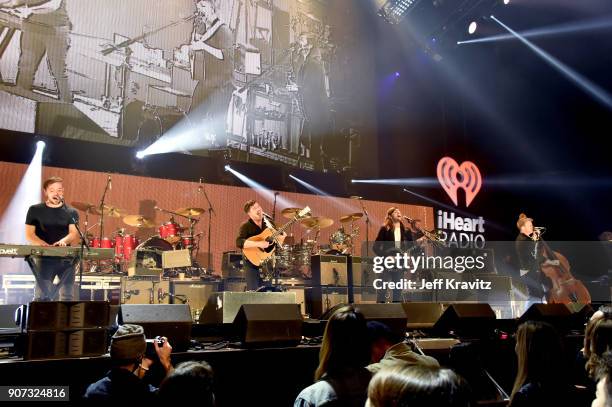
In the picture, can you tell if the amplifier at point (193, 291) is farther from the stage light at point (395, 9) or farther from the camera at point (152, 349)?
the stage light at point (395, 9)

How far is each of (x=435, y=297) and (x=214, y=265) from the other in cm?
401

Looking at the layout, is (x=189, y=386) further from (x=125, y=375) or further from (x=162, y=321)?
(x=162, y=321)

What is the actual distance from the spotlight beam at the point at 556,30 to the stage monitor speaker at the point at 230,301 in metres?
8.11

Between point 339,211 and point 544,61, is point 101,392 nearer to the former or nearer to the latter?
point 339,211

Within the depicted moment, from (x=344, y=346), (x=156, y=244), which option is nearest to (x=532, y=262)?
(x=156, y=244)

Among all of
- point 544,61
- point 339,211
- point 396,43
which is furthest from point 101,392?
point 544,61

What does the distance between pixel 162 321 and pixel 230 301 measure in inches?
37.0

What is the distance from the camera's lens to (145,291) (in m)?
8.12

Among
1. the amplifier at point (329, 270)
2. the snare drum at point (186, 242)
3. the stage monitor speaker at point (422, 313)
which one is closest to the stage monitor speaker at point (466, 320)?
the stage monitor speaker at point (422, 313)

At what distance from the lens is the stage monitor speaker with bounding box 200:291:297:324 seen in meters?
4.78

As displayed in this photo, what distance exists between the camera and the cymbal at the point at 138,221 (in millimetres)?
8500

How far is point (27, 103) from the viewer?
25.8ft

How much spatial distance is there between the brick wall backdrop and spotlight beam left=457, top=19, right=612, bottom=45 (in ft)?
14.9

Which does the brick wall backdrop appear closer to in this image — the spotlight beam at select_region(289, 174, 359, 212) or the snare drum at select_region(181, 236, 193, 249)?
the spotlight beam at select_region(289, 174, 359, 212)
